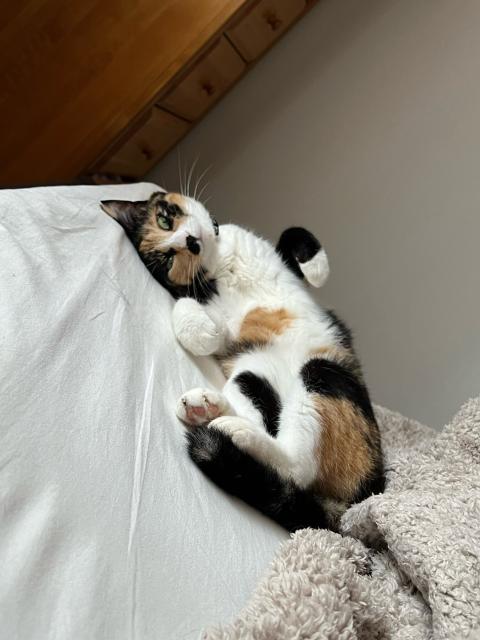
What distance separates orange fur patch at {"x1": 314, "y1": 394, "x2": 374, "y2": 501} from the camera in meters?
0.93

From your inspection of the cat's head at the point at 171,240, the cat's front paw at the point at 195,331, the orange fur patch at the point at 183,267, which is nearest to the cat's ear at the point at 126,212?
the cat's head at the point at 171,240

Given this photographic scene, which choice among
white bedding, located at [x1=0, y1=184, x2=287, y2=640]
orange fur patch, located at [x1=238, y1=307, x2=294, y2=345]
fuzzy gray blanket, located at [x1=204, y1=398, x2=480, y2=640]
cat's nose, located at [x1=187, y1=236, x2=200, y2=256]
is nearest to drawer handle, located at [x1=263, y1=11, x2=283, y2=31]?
cat's nose, located at [x1=187, y1=236, x2=200, y2=256]

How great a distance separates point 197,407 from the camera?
2.83 ft

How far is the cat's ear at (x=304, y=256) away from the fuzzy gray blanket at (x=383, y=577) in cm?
56

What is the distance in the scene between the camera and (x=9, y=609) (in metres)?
0.50

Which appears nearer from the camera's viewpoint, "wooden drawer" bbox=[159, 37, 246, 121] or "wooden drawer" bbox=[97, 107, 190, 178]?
"wooden drawer" bbox=[159, 37, 246, 121]

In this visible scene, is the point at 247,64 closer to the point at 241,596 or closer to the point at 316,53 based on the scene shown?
the point at 316,53

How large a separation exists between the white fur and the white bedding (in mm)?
90

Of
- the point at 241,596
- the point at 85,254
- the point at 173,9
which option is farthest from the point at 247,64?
the point at 241,596

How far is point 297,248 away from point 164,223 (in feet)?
1.12

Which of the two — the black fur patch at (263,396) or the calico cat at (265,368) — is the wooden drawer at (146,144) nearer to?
the calico cat at (265,368)

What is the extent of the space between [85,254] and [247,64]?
1.38 meters

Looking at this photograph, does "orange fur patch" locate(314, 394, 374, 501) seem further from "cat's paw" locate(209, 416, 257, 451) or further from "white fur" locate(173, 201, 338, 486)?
"cat's paw" locate(209, 416, 257, 451)

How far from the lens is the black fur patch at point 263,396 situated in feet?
3.31
